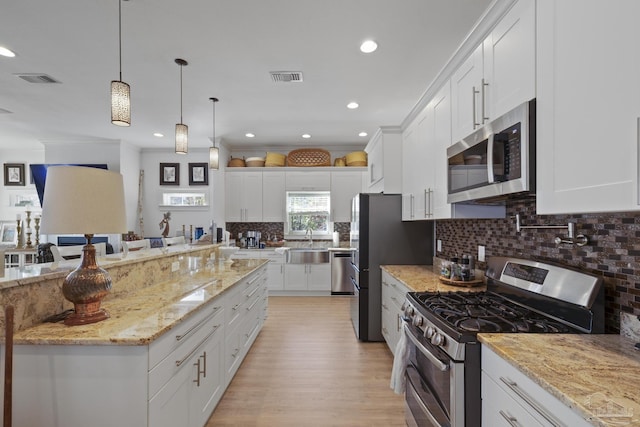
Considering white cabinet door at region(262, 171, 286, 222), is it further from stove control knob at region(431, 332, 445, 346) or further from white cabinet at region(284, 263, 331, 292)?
stove control knob at region(431, 332, 445, 346)

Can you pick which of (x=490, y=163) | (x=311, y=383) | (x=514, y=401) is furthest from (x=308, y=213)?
(x=514, y=401)

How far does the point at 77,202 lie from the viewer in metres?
1.31

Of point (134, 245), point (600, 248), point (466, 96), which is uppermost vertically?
point (466, 96)

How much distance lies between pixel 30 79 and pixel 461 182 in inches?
167

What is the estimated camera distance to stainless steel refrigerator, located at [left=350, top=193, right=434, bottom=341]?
332 centimetres

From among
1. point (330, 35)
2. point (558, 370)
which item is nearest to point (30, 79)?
point (330, 35)

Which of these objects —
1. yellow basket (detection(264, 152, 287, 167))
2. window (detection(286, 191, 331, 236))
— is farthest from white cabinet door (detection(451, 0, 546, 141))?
yellow basket (detection(264, 152, 287, 167))

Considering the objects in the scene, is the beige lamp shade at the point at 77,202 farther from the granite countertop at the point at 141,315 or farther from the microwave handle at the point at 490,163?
the microwave handle at the point at 490,163

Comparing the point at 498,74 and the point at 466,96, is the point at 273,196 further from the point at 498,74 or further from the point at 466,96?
the point at 498,74

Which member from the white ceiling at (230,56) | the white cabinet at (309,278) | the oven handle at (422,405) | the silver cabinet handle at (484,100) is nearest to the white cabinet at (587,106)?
the silver cabinet handle at (484,100)

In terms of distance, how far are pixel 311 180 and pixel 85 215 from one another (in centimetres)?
454

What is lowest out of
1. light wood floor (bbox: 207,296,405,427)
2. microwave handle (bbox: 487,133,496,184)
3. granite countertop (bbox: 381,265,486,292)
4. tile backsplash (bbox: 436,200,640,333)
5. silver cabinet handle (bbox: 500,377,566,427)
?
light wood floor (bbox: 207,296,405,427)

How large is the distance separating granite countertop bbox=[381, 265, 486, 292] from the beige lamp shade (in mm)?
1936

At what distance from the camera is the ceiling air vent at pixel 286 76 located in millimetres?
2951
